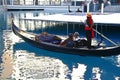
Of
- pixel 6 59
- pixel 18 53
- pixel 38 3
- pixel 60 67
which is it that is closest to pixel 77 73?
pixel 60 67

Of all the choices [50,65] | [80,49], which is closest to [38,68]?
[50,65]

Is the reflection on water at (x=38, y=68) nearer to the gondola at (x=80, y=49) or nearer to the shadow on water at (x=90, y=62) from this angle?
the shadow on water at (x=90, y=62)

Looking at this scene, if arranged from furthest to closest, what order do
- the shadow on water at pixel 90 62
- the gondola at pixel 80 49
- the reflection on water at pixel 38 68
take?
1. the gondola at pixel 80 49
2. the shadow on water at pixel 90 62
3. the reflection on water at pixel 38 68

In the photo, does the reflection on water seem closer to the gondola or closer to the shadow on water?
the shadow on water

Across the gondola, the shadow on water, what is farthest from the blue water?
the gondola

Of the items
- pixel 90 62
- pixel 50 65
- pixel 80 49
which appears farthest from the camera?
pixel 80 49

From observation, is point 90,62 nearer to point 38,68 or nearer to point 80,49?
point 80,49

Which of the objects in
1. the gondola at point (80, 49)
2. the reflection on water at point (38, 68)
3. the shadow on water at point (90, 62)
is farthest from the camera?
the gondola at point (80, 49)

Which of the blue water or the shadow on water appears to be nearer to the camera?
the blue water

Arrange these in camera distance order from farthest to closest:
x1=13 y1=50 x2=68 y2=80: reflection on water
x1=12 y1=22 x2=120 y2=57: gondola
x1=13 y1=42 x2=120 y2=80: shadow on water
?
x1=12 y1=22 x2=120 y2=57: gondola < x1=13 y1=42 x2=120 y2=80: shadow on water < x1=13 y1=50 x2=68 y2=80: reflection on water

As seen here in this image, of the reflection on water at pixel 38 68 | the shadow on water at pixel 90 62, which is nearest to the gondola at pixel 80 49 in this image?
the shadow on water at pixel 90 62

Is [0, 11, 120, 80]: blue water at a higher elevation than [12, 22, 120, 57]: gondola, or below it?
below

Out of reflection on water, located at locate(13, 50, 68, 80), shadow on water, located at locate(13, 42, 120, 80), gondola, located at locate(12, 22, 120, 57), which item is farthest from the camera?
gondola, located at locate(12, 22, 120, 57)

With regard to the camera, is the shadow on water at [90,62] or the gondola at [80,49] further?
the gondola at [80,49]
